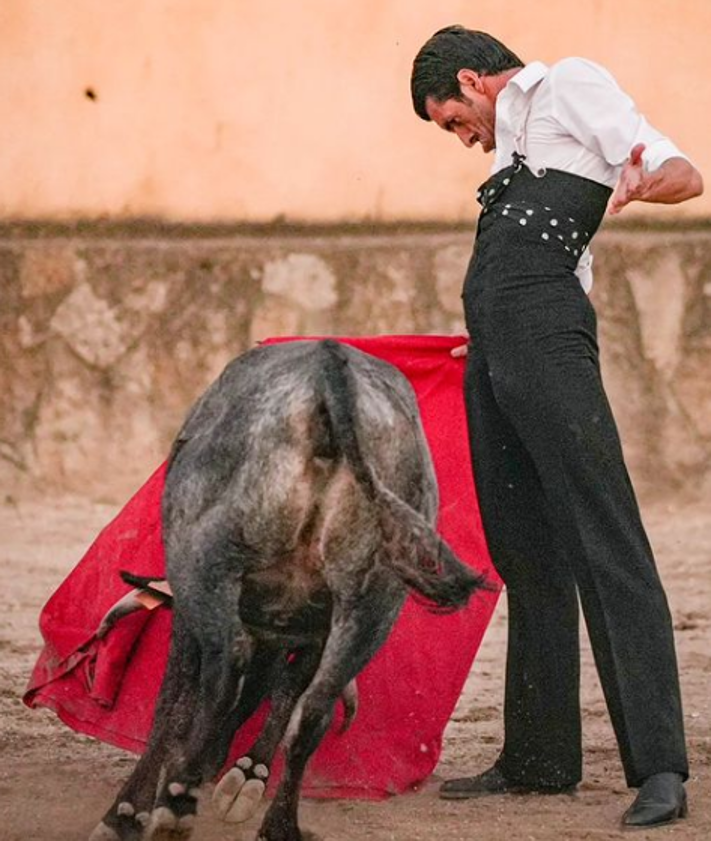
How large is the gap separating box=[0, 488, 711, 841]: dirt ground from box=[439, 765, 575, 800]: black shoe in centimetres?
4

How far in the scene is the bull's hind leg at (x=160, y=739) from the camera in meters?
4.39

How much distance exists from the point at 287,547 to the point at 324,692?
0.98 ft

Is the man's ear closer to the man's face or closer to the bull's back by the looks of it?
the man's face

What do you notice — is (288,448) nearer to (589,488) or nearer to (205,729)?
(205,729)

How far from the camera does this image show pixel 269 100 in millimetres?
8633

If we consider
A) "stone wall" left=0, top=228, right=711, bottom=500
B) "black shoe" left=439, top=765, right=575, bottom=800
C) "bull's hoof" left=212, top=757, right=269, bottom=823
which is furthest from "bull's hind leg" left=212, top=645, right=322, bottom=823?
"stone wall" left=0, top=228, right=711, bottom=500

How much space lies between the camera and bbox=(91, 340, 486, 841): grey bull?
412 centimetres

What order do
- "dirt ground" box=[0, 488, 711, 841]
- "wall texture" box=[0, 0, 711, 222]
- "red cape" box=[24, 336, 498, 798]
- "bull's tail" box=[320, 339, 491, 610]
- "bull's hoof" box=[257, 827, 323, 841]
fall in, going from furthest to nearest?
"wall texture" box=[0, 0, 711, 222] < "red cape" box=[24, 336, 498, 798] < "dirt ground" box=[0, 488, 711, 841] < "bull's hoof" box=[257, 827, 323, 841] < "bull's tail" box=[320, 339, 491, 610]

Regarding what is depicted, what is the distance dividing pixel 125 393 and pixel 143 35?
149cm

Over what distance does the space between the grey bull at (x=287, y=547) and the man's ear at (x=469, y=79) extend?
673 mm

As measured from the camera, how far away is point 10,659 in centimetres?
673

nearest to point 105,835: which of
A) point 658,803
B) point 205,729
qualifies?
point 205,729

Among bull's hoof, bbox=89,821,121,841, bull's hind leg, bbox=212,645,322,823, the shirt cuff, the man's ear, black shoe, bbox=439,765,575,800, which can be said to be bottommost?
bull's hoof, bbox=89,821,121,841

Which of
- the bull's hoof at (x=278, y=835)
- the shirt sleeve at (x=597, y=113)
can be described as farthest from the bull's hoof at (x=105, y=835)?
the shirt sleeve at (x=597, y=113)
